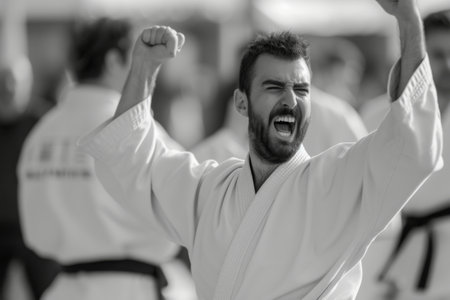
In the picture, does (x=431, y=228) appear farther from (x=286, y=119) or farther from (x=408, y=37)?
(x=408, y=37)

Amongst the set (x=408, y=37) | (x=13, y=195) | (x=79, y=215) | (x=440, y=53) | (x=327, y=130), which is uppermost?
(x=408, y=37)

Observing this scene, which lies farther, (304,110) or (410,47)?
(304,110)

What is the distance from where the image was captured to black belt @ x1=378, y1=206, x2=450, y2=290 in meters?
4.85

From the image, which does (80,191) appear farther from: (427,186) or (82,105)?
(427,186)

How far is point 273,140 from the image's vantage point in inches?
127

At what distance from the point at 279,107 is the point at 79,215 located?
1.73 meters

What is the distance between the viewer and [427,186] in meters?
4.86

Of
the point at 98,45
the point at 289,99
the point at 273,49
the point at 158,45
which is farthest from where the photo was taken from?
the point at 98,45

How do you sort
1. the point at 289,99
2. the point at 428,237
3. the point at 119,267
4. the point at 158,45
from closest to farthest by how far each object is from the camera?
the point at 289,99, the point at 158,45, the point at 119,267, the point at 428,237

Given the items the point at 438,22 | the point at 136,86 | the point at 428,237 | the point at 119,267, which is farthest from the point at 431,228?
the point at 136,86

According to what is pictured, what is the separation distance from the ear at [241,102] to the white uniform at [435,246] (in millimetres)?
1628

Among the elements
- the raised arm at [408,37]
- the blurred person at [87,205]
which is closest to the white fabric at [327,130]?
the blurred person at [87,205]

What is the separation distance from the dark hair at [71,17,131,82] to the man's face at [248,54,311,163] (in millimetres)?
1631

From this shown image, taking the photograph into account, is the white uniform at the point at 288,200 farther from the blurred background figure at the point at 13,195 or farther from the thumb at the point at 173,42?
the blurred background figure at the point at 13,195
